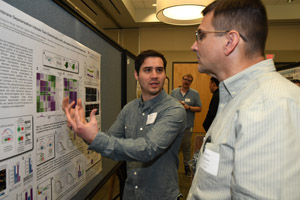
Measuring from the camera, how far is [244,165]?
1.72 ft

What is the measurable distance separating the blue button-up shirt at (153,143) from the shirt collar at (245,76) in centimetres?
45

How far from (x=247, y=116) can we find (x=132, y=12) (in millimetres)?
4550

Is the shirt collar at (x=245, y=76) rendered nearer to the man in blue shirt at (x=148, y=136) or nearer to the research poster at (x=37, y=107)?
the man in blue shirt at (x=148, y=136)

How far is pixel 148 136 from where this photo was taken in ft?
3.43

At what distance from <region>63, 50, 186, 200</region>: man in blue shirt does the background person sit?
0.35 meters

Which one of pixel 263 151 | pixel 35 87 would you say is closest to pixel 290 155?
pixel 263 151

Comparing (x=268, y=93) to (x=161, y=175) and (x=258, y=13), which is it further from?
(x=161, y=175)

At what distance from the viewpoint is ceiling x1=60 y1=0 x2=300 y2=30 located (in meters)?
3.93

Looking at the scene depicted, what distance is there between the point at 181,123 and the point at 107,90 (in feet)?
2.16

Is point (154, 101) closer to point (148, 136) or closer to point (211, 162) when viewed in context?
point (148, 136)

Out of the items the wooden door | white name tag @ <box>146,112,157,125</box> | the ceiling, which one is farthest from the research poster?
the wooden door

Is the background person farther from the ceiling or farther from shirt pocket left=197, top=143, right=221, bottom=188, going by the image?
the ceiling

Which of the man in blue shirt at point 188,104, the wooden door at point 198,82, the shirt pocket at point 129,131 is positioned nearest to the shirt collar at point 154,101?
the shirt pocket at point 129,131

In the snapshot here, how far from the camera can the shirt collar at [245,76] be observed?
26.5 inches
